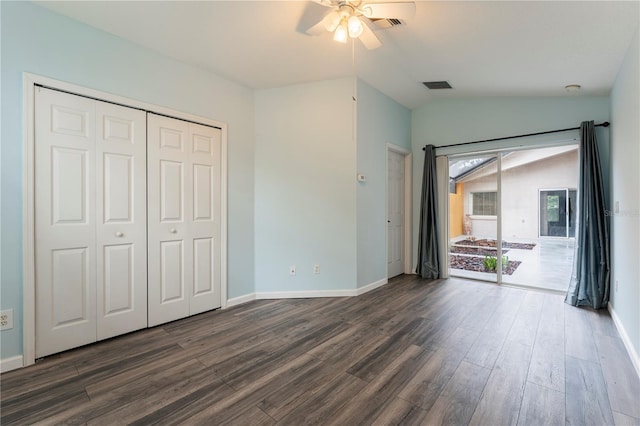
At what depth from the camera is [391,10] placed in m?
1.94

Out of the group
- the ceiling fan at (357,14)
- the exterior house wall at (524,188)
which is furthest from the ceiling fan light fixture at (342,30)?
the exterior house wall at (524,188)

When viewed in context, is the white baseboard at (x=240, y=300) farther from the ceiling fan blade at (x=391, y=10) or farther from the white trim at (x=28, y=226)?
the ceiling fan blade at (x=391, y=10)

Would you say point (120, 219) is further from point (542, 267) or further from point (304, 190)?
point (542, 267)

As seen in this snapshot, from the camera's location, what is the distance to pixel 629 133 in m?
Answer: 2.33

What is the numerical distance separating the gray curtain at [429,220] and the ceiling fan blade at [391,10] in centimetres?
294

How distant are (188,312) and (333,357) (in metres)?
1.78

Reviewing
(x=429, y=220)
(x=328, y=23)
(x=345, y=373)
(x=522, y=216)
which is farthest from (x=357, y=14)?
(x=522, y=216)

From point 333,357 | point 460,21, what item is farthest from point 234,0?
point 333,357

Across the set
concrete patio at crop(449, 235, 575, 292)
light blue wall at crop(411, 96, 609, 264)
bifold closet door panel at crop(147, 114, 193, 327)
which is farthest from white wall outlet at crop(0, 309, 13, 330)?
concrete patio at crop(449, 235, 575, 292)

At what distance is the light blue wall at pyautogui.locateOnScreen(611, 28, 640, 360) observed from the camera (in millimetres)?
2100

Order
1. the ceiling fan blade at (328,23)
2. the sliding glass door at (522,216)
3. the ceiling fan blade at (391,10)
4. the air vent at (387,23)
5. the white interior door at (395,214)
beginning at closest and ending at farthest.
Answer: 1. the ceiling fan blade at (391,10)
2. the ceiling fan blade at (328,23)
3. the air vent at (387,23)
4. the sliding glass door at (522,216)
5. the white interior door at (395,214)

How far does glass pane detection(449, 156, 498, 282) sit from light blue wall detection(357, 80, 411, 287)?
1.42 meters

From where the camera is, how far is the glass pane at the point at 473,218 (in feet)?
15.4

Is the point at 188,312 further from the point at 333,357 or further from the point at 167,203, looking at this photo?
the point at 333,357
